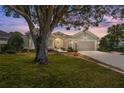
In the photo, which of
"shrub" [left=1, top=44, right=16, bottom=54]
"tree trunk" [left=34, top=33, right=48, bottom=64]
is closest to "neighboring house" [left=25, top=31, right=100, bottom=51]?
"tree trunk" [left=34, top=33, right=48, bottom=64]

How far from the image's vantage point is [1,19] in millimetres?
7246

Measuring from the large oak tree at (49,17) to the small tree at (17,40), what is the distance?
0.57m

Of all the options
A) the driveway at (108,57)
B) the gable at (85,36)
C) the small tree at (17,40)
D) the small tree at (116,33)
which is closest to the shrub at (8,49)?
the small tree at (17,40)

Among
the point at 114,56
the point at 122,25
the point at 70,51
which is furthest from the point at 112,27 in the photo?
the point at 70,51

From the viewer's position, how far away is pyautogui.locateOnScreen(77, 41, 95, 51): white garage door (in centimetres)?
734

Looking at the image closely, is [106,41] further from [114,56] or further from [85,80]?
[85,80]

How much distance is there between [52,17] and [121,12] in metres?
2.10

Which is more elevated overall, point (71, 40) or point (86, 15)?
point (86, 15)

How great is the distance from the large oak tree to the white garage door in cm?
45

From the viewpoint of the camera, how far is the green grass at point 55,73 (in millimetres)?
6516

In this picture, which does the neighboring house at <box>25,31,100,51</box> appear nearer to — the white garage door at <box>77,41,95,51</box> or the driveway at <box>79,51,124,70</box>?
the white garage door at <box>77,41,95,51</box>

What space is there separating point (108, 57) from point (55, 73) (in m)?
1.34

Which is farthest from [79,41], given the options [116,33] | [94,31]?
[116,33]
